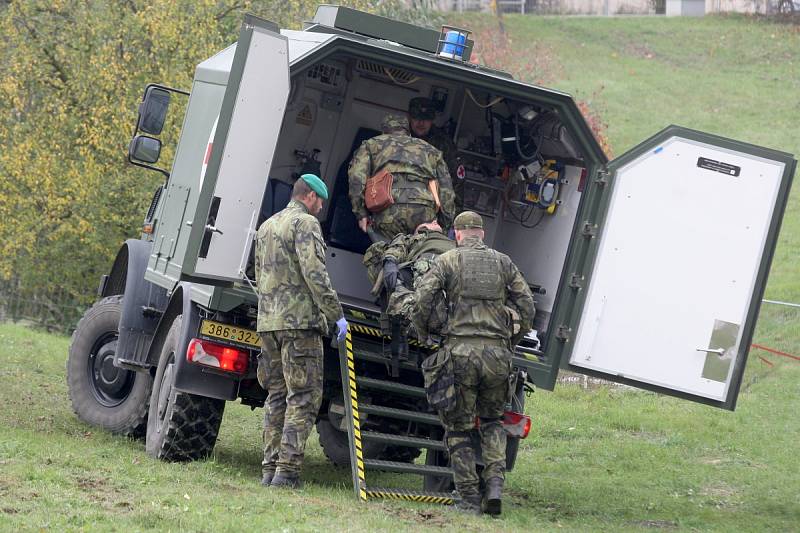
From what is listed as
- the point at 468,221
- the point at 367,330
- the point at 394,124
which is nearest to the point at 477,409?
the point at 367,330

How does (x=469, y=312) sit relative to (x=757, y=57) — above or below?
below

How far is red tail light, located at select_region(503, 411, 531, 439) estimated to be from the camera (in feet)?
26.5

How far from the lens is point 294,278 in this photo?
25.4 feet

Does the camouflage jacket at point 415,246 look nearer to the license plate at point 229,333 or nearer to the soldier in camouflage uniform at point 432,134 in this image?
the license plate at point 229,333

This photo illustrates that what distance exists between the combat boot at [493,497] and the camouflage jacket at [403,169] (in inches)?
86.1

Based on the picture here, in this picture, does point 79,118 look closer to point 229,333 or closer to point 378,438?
point 229,333

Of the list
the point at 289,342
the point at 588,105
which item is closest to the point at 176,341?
the point at 289,342

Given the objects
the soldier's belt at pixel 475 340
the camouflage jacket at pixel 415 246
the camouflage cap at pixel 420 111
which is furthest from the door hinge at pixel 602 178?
the camouflage cap at pixel 420 111

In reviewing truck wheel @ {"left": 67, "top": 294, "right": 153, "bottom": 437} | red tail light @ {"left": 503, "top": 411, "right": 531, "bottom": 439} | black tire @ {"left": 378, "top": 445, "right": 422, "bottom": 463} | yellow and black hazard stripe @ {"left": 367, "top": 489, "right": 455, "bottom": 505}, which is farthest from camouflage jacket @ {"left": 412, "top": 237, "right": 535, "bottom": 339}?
truck wheel @ {"left": 67, "top": 294, "right": 153, "bottom": 437}

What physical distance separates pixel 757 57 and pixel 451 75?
107 feet

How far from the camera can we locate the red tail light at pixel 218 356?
7.93 meters

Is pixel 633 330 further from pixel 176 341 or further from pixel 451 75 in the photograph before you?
pixel 176 341

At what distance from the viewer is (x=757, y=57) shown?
3894 cm

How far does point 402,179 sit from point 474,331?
1679 millimetres
